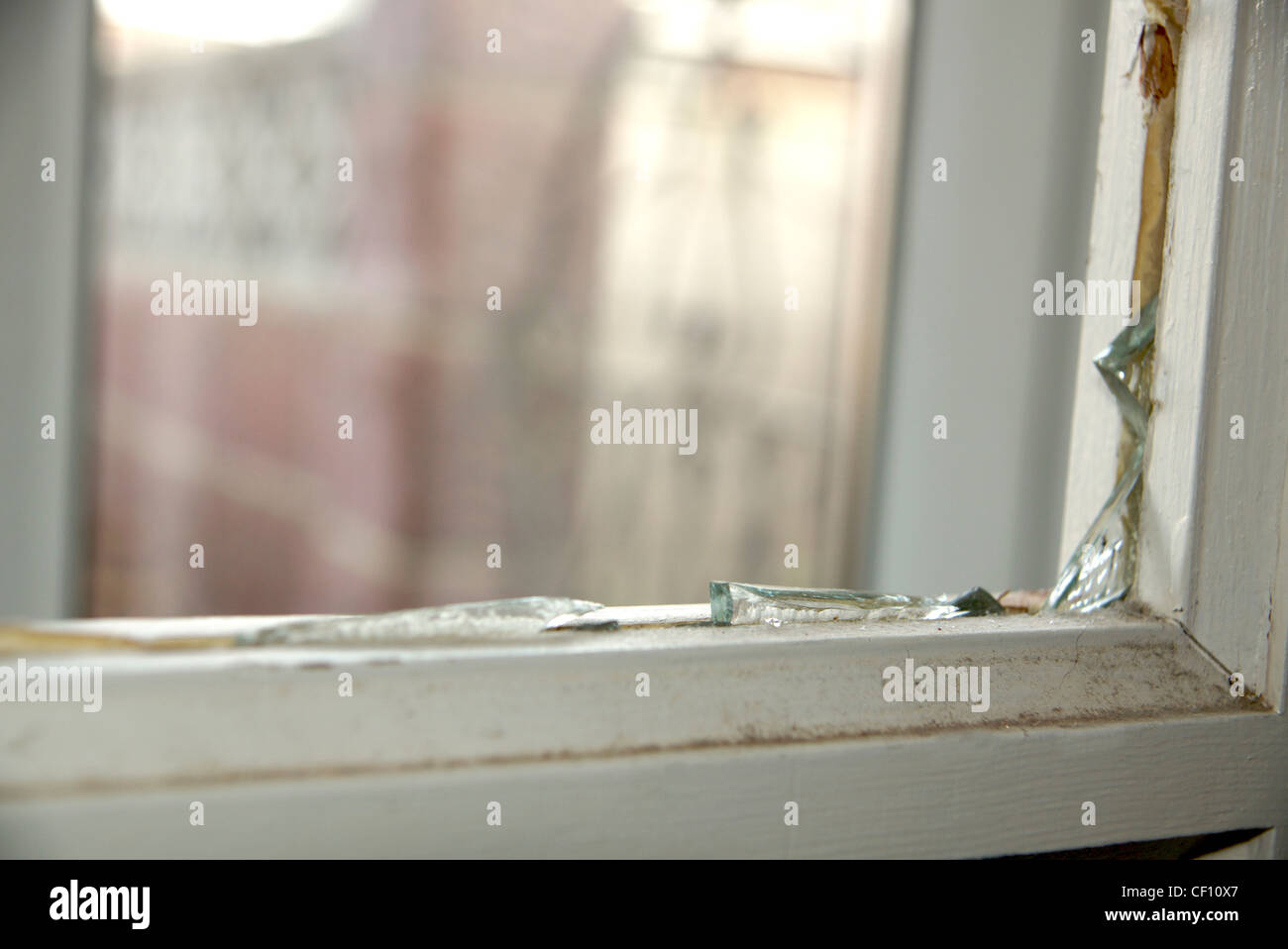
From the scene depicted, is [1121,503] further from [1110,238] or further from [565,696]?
[565,696]

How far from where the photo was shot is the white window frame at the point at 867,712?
302mm

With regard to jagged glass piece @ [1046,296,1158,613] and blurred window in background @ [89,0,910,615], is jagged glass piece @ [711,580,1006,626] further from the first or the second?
blurred window in background @ [89,0,910,615]

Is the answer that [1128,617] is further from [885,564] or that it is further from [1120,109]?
[885,564]

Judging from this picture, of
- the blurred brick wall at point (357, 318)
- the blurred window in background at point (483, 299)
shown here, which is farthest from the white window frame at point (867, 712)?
the blurred brick wall at point (357, 318)

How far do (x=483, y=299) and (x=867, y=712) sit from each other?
1.34 meters

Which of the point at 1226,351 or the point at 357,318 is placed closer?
the point at 1226,351

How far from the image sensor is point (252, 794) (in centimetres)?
30

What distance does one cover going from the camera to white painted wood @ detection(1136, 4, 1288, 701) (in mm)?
418

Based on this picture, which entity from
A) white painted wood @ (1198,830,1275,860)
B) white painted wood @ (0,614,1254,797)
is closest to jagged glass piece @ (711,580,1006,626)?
white painted wood @ (0,614,1254,797)

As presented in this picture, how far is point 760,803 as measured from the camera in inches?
13.9

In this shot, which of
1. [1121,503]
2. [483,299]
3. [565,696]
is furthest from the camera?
[483,299]

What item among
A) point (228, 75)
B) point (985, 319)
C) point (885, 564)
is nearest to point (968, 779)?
point (985, 319)

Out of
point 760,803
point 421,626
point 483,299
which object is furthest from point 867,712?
point 483,299

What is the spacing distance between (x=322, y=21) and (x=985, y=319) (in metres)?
1.10
